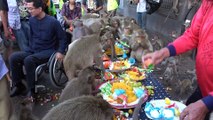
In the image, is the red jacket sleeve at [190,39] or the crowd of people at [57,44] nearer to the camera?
the crowd of people at [57,44]

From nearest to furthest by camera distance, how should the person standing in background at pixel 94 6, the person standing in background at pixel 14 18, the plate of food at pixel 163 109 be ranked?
the plate of food at pixel 163 109 < the person standing in background at pixel 14 18 < the person standing in background at pixel 94 6

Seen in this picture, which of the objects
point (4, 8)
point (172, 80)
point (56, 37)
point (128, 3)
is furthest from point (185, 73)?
point (128, 3)

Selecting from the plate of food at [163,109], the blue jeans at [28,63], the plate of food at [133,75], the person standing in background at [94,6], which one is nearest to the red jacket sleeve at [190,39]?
the plate of food at [163,109]

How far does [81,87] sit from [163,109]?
0.72 meters

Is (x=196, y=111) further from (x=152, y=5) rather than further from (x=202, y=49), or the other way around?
(x=152, y=5)

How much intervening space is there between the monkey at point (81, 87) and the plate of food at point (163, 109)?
0.51m

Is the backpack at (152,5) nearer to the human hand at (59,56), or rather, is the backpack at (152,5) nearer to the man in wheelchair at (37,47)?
the man in wheelchair at (37,47)

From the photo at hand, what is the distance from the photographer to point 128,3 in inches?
390

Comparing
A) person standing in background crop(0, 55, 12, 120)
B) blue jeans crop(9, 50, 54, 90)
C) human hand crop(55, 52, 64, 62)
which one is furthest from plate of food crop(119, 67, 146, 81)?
blue jeans crop(9, 50, 54, 90)

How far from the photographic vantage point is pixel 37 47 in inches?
139

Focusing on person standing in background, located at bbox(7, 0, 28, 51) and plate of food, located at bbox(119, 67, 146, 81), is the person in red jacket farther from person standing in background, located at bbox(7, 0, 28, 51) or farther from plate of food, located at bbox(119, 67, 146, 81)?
person standing in background, located at bbox(7, 0, 28, 51)

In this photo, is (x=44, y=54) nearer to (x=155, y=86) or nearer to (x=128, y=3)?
(x=155, y=86)

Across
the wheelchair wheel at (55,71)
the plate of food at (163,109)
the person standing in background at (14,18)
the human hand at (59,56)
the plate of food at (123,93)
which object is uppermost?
the person standing in background at (14,18)

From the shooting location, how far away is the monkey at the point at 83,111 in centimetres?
113
